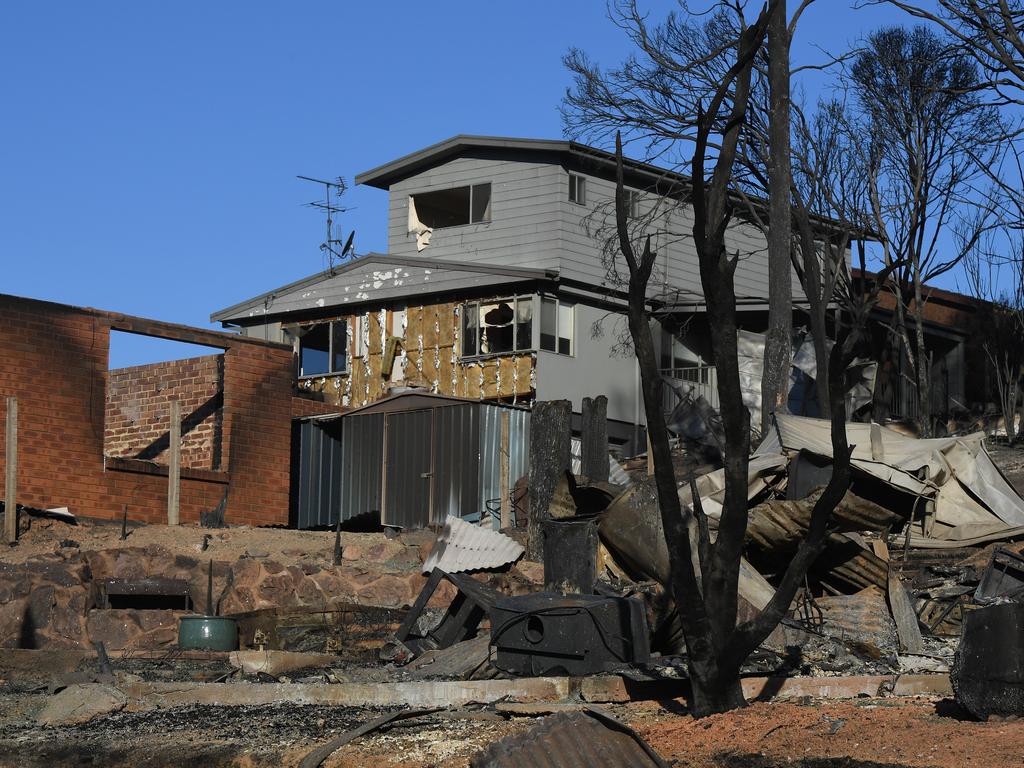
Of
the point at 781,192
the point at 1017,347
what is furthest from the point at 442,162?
the point at 1017,347

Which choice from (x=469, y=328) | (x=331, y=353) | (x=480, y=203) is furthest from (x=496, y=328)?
(x=331, y=353)

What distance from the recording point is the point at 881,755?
715 cm

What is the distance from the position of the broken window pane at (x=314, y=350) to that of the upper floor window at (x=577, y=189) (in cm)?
640

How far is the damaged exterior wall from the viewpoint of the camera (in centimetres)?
2764

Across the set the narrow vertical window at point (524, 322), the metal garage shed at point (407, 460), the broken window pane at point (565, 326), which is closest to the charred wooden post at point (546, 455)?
the metal garage shed at point (407, 460)

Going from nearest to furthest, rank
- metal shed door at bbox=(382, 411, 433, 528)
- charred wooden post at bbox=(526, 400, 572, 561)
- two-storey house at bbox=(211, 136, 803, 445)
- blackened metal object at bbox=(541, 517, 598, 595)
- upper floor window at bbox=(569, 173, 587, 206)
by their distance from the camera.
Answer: blackened metal object at bbox=(541, 517, 598, 595) < charred wooden post at bbox=(526, 400, 572, 561) < metal shed door at bbox=(382, 411, 433, 528) < two-storey house at bbox=(211, 136, 803, 445) < upper floor window at bbox=(569, 173, 587, 206)

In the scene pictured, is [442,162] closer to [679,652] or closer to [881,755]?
[679,652]

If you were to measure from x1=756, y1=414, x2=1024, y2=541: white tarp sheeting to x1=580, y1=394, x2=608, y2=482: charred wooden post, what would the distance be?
6.97 feet

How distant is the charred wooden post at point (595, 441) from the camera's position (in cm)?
1766

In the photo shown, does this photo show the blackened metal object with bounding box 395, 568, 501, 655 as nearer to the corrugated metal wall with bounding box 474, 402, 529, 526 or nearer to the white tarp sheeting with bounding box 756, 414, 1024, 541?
the white tarp sheeting with bounding box 756, 414, 1024, 541

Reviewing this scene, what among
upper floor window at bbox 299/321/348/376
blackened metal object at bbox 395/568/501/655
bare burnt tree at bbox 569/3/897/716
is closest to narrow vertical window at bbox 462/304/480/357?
upper floor window at bbox 299/321/348/376

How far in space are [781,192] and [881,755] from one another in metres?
14.5

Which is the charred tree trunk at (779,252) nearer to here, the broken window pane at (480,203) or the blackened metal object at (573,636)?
the broken window pane at (480,203)

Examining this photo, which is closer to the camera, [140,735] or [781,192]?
[140,735]
